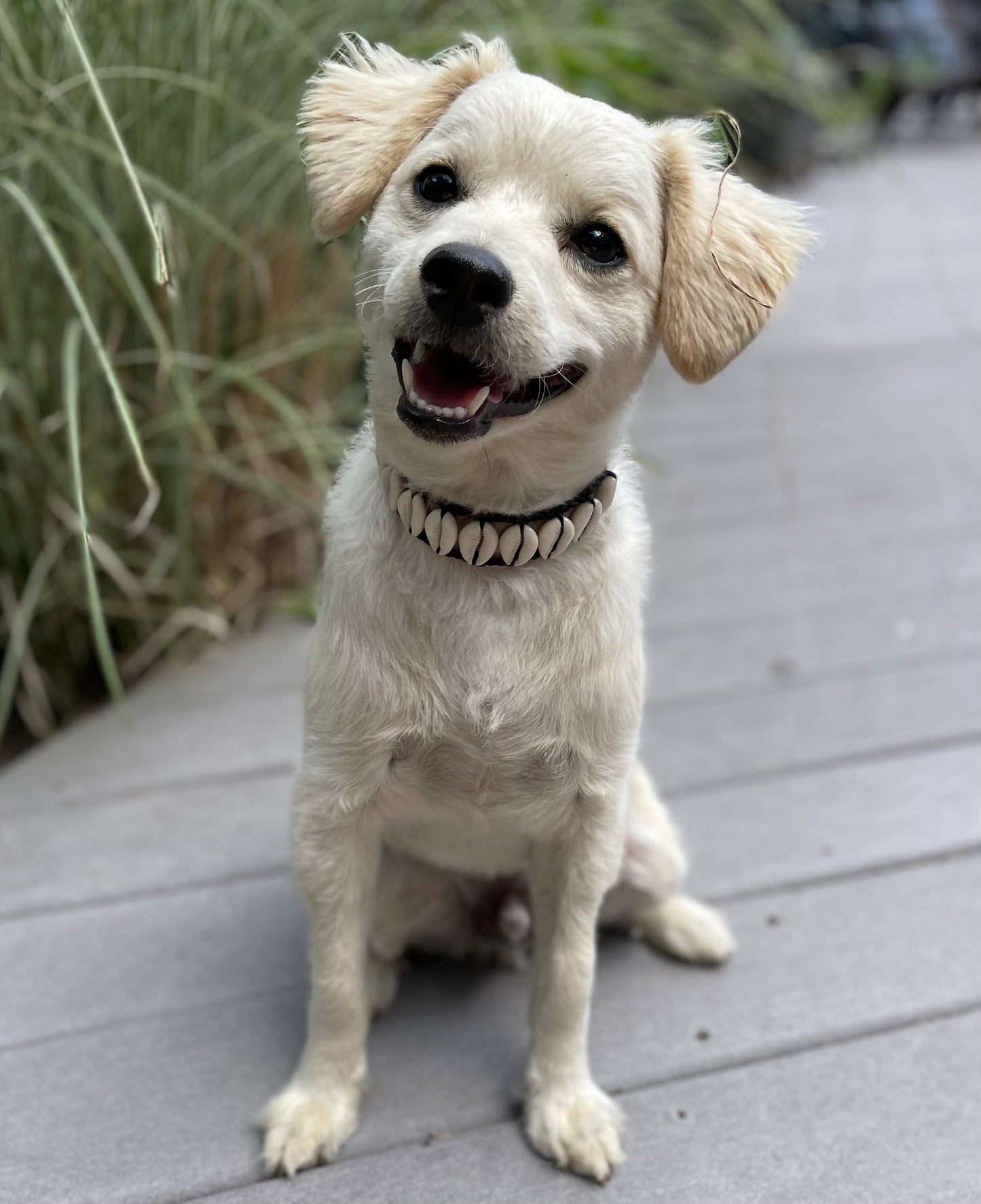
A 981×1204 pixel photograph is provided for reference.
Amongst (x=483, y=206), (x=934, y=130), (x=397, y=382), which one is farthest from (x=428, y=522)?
(x=934, y=130)

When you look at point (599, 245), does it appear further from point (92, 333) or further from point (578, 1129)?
point (578, 1129)

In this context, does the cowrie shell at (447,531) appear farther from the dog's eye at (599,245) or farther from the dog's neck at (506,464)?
the dog's eye at (599,245)

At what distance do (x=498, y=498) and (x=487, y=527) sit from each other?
0.03m

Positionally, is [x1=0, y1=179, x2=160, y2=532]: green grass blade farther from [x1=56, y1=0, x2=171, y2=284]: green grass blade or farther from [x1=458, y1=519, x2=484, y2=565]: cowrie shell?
[x1=458, y1=519, x2=484, y2=565]: cowrie shell

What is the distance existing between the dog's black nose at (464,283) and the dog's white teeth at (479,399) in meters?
0.07

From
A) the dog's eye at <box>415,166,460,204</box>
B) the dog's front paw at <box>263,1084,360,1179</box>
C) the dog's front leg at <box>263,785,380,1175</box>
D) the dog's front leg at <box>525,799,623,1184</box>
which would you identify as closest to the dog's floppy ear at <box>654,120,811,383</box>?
the dog's eye at <box>415,166,460,204</box>

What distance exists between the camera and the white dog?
1.10m

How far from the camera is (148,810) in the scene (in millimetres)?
1908

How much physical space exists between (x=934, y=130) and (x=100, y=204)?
328 inches

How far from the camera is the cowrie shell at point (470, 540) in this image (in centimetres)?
117

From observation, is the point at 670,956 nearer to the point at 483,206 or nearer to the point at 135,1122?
the point at 135,1122

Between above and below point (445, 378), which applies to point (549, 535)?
below

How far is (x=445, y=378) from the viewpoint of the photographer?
1.12 meters

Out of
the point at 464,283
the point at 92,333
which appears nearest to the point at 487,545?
the point at 464,283
